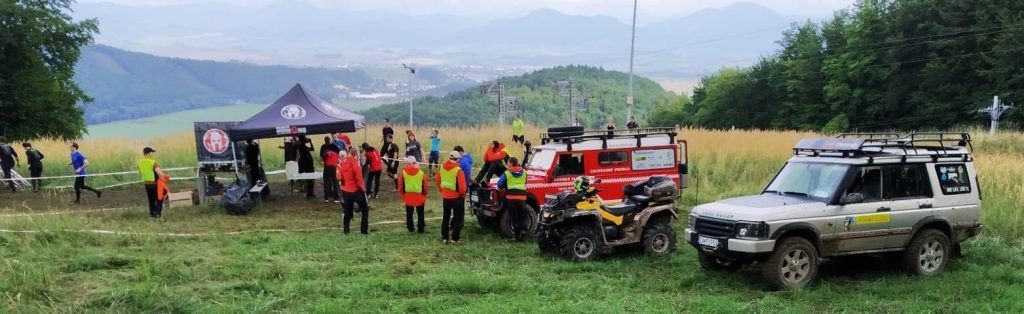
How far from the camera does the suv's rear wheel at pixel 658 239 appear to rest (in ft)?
33.7

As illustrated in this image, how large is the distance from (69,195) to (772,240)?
56.1 ft

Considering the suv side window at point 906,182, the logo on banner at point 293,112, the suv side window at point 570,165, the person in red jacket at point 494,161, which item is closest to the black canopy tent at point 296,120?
the logo on banner at point 293,112

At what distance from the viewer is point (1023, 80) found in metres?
42.1

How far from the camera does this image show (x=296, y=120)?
16422 millimetres

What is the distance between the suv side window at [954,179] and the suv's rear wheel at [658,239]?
11.3 ft

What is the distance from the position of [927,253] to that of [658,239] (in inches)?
132

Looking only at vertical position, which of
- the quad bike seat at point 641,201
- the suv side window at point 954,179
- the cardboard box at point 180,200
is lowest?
the cardboard box at point 180,200

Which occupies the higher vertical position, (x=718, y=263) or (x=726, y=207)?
(x=726, y=207)

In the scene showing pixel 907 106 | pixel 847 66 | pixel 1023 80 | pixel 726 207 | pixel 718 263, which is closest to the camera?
pixel 726 207

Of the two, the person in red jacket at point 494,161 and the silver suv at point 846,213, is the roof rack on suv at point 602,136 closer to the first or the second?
the person in red jacket at point 494,161

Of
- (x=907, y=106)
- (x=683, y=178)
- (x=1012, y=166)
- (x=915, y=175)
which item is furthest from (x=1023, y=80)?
(x=915, y=175)

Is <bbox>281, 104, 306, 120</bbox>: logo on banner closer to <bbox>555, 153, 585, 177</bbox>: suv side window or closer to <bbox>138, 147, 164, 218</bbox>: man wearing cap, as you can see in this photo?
<bbox>138, 147, 164, 218</bbox>: man wearing cap

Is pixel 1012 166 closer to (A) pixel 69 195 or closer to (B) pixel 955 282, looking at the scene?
(B) pixel 955 282

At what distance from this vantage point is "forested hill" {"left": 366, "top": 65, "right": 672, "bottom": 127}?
76.1 metres
